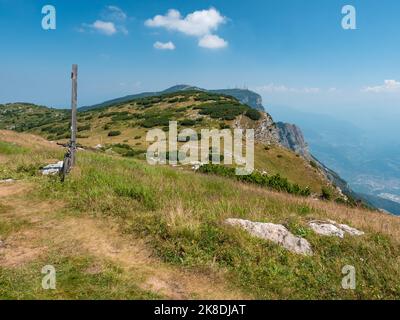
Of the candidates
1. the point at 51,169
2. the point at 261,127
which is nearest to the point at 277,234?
the point at 51,169

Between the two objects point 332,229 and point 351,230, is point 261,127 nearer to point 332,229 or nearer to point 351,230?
point 351,230

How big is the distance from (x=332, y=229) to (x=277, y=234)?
1.59 meters

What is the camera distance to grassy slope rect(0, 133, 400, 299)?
22.5 ft

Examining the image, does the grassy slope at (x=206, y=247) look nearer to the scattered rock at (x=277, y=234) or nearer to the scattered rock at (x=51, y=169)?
the scattered rock at (x=277, y=234)

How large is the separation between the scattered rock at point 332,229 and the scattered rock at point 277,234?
0.86 meters

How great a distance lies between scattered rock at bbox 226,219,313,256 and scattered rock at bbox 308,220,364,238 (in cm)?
86

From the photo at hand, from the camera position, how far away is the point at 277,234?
28.9 feet

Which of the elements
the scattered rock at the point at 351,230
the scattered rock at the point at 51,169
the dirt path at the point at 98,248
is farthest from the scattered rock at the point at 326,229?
the scattered rock at the point at 51,169

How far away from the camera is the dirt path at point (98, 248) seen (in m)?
6.85

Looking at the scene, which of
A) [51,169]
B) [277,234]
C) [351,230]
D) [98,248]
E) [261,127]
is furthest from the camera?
[261,127]

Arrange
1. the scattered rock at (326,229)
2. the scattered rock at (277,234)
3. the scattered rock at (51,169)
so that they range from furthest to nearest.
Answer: the scattered rock at (51,169)
the scattered rock at (326,229)
the scattered rock at (277,234)

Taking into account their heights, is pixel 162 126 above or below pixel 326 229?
above
